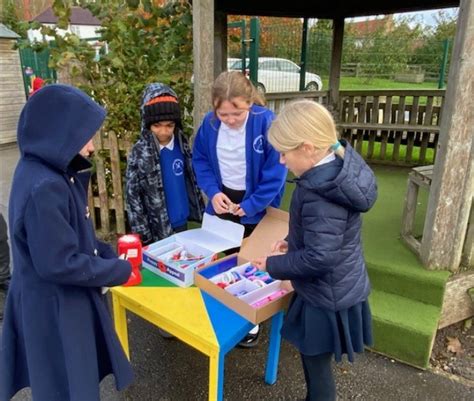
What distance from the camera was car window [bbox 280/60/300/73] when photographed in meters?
7.11

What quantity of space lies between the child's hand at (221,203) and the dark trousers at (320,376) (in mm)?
981

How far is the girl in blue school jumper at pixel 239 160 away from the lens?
2441 mm

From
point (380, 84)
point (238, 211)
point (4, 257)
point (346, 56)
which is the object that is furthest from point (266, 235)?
point (346, 56)

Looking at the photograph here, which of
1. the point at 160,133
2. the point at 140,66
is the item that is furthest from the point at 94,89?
the point at 160,133

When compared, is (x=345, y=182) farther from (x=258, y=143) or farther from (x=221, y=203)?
(x=221, y=203)

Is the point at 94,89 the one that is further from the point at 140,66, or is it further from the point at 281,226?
the point at 281,226

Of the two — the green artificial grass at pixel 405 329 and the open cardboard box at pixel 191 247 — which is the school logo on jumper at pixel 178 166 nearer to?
the open cardboard box at pixel 191 247

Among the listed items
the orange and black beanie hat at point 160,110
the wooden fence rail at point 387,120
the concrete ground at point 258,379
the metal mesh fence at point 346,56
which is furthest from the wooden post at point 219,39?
the concrete ground at point 258,379

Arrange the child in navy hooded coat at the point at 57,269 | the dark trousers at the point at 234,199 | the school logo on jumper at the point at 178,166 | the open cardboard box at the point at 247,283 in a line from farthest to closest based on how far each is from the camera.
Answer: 1. the school logo on jumper at the point at 178,166
2. the dark trousers at the point at 234,199
3. the open cardboard box at the point at 247,283
4. the child in navy hooded coat at the point at 57,269

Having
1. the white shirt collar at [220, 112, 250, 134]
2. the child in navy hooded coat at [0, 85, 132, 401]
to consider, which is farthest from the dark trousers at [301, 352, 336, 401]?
the white shirt collar at [220, 112, 250, 134]

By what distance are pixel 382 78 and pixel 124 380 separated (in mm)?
13276

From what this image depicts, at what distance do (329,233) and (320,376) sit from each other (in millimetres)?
775

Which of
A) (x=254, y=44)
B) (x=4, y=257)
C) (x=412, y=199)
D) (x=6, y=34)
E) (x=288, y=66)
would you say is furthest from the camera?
(x=6, y=34)

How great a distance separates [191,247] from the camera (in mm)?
2453
